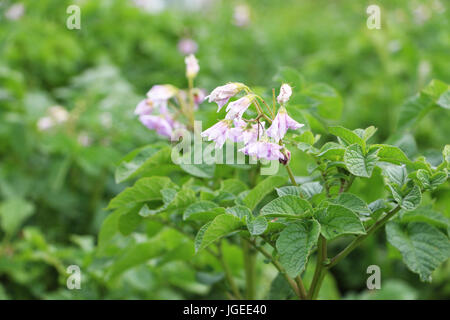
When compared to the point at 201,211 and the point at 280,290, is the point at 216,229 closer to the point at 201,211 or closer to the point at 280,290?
the point at 201,211

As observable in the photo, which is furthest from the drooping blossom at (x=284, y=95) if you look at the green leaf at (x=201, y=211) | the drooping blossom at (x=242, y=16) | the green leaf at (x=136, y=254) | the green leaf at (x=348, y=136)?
the drooping blossom at (x=242, y=16)

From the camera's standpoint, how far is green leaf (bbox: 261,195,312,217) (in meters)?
0.78

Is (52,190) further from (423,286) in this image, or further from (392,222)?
(423,286)

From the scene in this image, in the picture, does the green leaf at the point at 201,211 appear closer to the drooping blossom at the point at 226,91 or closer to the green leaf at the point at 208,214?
the green leaf at the point at 208,214

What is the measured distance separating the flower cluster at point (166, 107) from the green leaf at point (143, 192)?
19cm

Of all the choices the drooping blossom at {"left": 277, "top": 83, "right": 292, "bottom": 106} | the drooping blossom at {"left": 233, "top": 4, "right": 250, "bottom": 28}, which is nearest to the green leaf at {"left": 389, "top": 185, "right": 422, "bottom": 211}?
the drooping blossom at {"left": 277, "top": 83, "right": 292, "bottom": 106}

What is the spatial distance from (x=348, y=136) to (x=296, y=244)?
207 millimetres

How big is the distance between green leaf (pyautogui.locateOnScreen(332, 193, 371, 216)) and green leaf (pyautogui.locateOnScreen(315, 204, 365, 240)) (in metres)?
0.02

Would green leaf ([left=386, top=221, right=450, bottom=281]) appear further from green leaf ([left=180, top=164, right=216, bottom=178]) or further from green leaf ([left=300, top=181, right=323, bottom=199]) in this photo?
green leaf ([left=180, top=164, right=216, bottom=178])

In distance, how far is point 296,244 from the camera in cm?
79

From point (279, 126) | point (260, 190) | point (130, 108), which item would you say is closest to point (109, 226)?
point (260, 190)

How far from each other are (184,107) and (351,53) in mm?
1954

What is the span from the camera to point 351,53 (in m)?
2.86
